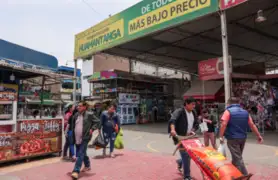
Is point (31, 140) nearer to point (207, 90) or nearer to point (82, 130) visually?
point (82, 130)

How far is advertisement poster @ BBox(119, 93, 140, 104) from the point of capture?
1976 centimetres

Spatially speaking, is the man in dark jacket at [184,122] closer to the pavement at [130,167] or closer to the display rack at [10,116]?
the pavement at [130,167]

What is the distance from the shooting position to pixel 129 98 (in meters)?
20.5

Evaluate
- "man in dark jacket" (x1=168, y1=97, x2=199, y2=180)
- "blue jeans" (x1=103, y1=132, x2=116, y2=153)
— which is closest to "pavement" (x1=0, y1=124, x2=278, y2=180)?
"blue jeans" (x1=103, y1=132, x2=116, y2=153)

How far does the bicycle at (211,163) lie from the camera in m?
3.23

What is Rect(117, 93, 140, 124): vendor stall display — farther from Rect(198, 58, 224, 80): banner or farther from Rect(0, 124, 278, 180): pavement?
Rect(0, 124, 278, 180): pavement

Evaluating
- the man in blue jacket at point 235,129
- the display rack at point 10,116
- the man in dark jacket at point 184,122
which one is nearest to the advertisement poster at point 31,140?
the display rack at point 10,116

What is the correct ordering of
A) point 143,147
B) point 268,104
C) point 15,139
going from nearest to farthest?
point 15,139
point 143,147
point 268,104

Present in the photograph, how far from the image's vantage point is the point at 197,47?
58.9 ft

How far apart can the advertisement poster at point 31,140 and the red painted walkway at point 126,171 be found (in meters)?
0.77

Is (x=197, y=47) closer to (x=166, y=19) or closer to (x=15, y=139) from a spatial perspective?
(x=166, y=19)

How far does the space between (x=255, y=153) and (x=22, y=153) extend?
714 centimetres

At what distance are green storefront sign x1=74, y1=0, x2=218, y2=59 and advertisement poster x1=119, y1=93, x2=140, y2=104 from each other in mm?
4865

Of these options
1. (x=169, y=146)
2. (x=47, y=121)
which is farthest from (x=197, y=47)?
(x=47, y=121)
